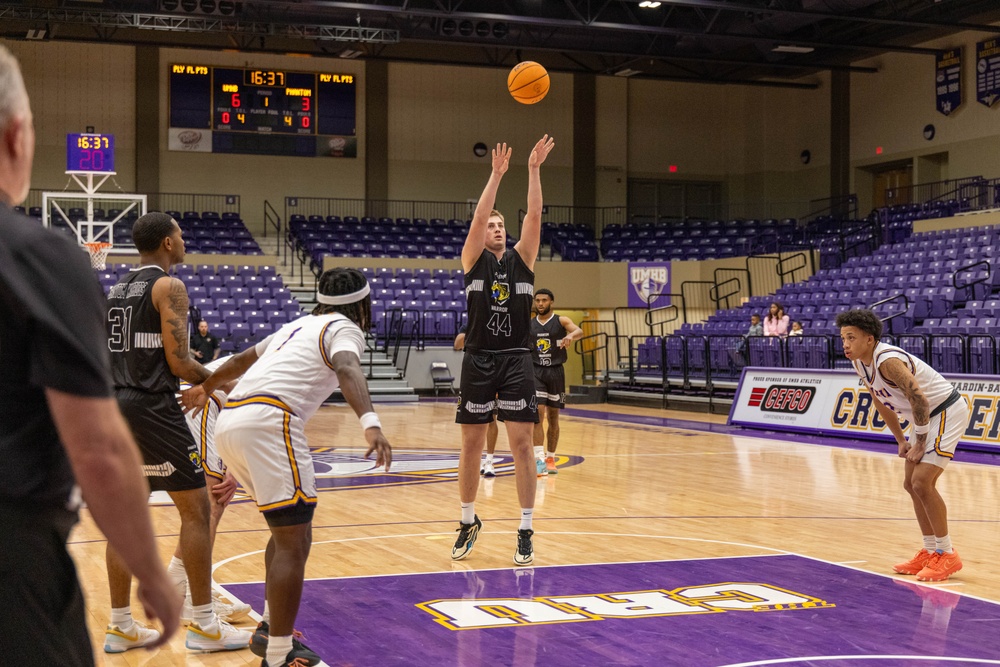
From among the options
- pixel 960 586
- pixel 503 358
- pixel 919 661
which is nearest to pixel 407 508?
pixel 503 358

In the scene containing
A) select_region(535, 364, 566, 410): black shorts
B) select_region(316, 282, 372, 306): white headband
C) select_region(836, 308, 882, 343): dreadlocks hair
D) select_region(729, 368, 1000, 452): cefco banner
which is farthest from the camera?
select_region(729, 368, 1000, 452): cefco banner

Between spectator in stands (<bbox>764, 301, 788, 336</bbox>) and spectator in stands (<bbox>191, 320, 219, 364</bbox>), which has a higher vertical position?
spectator in stands (<bbox>764, 301, 788, 336</bbox>)

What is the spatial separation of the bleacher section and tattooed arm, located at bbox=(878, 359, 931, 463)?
1593 cm

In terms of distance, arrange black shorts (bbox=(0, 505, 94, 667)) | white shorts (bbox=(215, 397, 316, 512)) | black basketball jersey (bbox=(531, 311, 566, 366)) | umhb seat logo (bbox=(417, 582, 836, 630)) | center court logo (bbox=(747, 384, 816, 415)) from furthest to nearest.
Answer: center court logo (bbox=(747, 384, 816, 415)), black basketball jersey (bbox=(531, 311, 566, 366)), umhb seat logo (bbox=(417, 582, 836, 630)), white shorts (bbox=(215, 397, 316, 512)), black shorts (bbox=(0, 505, 94, 667))

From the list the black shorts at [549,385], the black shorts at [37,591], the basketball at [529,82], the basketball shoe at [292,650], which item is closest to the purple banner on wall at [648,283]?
the black shorts at [549,385]

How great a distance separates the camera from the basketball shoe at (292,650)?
3.97 m

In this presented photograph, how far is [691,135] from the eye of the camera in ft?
110

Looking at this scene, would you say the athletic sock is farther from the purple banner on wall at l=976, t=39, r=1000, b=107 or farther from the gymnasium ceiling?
the purple banner on wall at l=976, t=39, r=1000, b=107

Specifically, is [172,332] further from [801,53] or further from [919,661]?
[801,53]

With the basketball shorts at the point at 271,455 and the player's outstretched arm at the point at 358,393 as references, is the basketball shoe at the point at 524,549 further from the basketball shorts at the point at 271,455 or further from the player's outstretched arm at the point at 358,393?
the player's outstretched arm at the point at 358,393

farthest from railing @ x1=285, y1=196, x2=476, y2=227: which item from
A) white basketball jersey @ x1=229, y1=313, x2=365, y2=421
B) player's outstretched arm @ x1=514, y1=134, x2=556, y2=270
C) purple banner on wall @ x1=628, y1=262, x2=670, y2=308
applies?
white basketball jersey @ x1=229, y1=313, x2=365, y2=421

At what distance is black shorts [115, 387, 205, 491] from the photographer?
4484mm

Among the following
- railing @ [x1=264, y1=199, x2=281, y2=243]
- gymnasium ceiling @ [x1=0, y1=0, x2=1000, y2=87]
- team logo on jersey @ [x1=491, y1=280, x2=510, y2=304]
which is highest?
gymnasium ceiling @ [x1=0, y1=0, x2=1000, y2=87]

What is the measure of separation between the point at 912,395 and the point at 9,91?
5.38 meters
